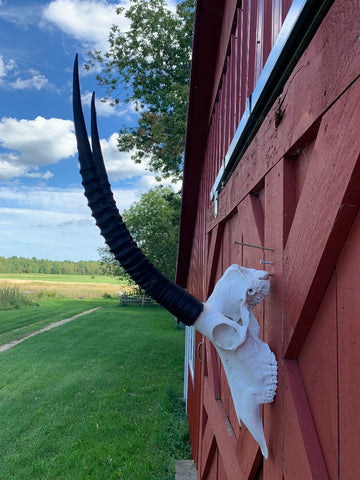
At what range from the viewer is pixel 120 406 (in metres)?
7.77

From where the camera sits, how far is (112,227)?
126 centimetres

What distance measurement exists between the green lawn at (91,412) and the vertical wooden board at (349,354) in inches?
188

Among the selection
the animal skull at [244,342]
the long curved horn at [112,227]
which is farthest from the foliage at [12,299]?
the animal skull at [244,342]

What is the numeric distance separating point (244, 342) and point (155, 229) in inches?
1162

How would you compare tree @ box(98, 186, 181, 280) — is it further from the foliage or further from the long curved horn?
the long curved horn

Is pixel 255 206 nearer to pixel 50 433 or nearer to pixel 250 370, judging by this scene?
pixel 250 370

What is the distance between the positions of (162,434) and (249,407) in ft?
18.7

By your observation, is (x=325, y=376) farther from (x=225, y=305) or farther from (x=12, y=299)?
(x=12, y=299)

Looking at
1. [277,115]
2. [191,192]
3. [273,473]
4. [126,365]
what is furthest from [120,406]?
[277,115]

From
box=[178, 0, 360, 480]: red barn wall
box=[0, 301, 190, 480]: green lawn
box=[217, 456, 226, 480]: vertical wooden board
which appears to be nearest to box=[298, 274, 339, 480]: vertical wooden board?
box=[178, 0, 360, 480]: red barn wall

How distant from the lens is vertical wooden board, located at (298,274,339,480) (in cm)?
90

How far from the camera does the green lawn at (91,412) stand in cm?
523

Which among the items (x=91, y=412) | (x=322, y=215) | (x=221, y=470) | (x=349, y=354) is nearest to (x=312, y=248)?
(x=322, y=215)

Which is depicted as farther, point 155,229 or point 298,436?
point 155,229
